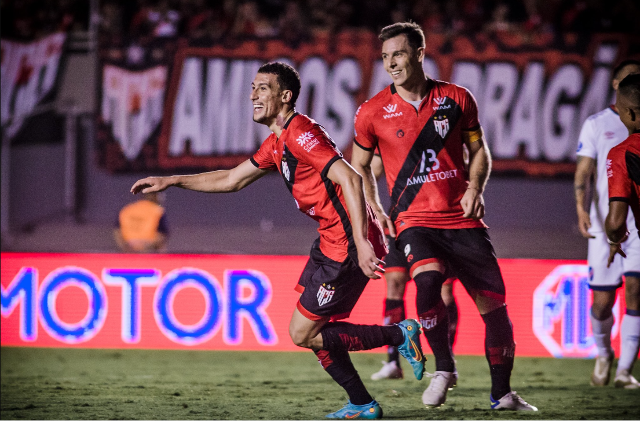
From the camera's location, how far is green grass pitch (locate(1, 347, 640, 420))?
4.66 m

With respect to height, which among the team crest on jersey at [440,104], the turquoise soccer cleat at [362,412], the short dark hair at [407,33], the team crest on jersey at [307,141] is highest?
the short dark hair at [407,33]

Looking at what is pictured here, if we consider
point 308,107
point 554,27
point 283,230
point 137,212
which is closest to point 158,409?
point 137,212

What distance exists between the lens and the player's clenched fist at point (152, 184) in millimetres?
4488

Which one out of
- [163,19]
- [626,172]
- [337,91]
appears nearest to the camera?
[626,172]

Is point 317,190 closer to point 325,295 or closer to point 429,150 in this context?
point 325,295

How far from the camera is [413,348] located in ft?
14.5

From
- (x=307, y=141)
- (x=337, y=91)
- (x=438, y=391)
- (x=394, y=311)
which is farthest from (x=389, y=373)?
(x=337, y=91)

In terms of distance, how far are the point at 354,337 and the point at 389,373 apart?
172 centimetres

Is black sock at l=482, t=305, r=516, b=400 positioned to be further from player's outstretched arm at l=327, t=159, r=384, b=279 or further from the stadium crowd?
the stadium crowd

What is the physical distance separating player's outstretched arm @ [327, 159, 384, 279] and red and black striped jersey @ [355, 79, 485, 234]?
2.68 ft

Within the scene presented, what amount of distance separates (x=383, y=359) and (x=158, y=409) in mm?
2743

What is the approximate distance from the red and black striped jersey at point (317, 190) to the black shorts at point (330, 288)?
0.19 feet

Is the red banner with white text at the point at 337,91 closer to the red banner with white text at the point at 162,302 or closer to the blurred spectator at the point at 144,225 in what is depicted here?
the blurred spectator at the point at 144,225

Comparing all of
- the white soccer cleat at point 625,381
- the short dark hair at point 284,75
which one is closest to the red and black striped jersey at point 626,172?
the short dark hair at point 284,75
